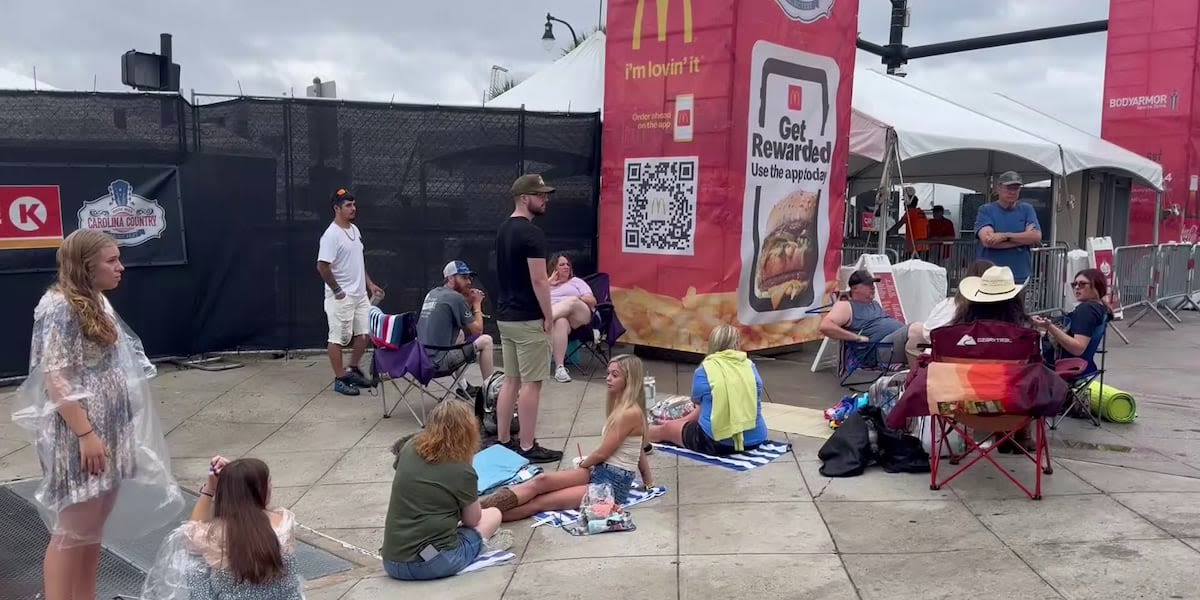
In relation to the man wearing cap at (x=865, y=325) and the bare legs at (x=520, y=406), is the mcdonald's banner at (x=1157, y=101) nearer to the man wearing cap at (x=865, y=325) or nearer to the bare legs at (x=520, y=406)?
the man wearing cap at (x=865, y=325)

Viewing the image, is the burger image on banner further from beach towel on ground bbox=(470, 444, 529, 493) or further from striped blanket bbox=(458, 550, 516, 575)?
striped blanket bbox=(458, 550, 516, 575)

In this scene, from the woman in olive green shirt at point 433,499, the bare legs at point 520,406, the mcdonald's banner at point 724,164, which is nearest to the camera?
the woman in olive green shirt at point 433,499

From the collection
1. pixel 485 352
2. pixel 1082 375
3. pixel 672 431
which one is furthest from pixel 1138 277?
pixel 485 352

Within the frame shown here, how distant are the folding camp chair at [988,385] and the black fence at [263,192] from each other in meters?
5.21

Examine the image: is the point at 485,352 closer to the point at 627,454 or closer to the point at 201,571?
the point at 627,454

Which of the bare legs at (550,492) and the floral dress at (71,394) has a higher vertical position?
the floral dress at (71,394)

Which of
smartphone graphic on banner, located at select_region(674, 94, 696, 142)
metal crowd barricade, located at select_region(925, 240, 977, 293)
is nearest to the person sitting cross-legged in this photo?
smartphone graphic on banner, located at select_region(674, 94, 696, 142)

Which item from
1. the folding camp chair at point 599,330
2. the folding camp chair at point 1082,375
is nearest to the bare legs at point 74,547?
the folding camp chair at point 599,330

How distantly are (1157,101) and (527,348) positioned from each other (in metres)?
16.9

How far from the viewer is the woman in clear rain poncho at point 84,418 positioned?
3.31 meters

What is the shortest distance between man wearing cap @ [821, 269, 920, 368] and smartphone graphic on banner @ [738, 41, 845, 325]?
1319 millimetres

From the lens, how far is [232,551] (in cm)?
304

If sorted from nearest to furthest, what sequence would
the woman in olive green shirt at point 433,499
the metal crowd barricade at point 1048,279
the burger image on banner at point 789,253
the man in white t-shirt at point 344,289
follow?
the woman in olive green shirt at point 433,499
the man in white t-shirt at point 344,289
the burger image on banner at point 789,253
the metal crowd barricade at point 1048,279

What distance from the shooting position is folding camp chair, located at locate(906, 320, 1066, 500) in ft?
16.1
